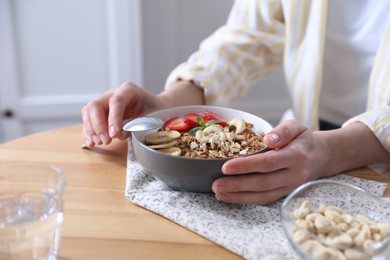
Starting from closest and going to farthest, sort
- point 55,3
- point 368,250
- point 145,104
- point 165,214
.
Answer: point 368,250 → point 165,214 → point 145,104 → point 55,3

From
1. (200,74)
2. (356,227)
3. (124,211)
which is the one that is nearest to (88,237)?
(124,211)

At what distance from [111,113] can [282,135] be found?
31 centimetres

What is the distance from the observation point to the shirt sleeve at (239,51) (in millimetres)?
1155

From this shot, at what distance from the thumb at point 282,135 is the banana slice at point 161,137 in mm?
140

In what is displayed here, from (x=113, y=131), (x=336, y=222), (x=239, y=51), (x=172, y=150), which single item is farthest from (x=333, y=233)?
(x=239, y=51)

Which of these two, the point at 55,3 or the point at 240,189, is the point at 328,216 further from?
the point at 55,3

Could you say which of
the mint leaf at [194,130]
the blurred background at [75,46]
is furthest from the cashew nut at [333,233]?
the blurred background at [75,46]

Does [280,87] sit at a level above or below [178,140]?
below

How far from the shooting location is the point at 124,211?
0.71 m

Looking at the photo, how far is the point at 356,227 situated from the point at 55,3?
1420mm

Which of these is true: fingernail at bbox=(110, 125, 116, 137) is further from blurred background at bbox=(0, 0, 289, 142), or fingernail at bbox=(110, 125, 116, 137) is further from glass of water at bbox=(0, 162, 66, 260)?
blurred background at bbox=(0, 0, 289, 142)

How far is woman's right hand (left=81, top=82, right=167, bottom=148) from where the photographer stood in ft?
2.86

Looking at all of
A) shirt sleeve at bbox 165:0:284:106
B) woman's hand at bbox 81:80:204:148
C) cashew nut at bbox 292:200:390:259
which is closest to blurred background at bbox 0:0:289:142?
shirt sleeve at bbox 165:0:284:106

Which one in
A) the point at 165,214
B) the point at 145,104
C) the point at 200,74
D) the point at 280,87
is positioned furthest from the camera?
the point at 280,87
